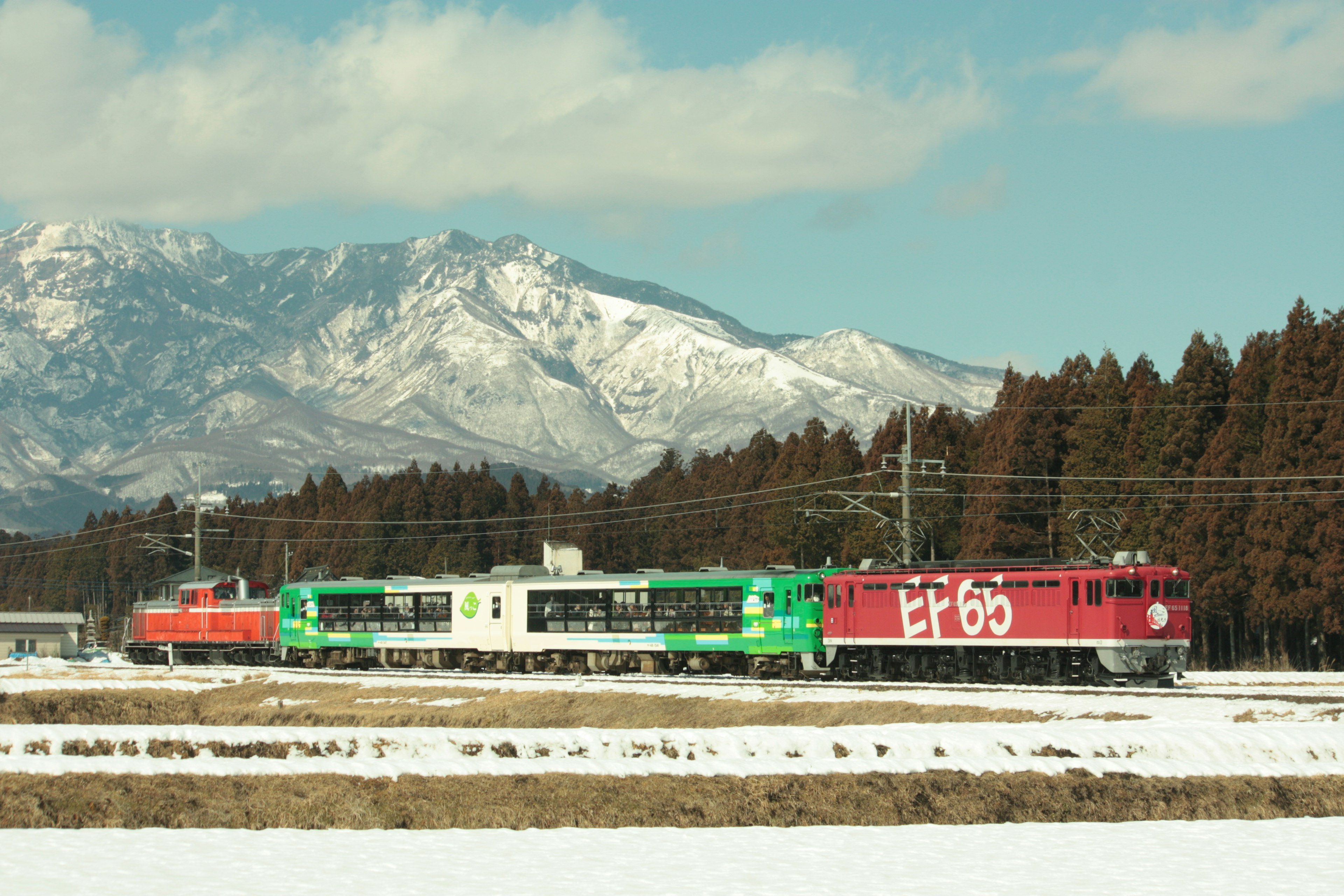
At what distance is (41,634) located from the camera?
119m

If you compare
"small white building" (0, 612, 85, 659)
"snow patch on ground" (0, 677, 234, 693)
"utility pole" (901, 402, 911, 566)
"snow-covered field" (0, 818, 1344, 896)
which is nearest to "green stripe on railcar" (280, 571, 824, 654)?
"utility pole" (901, 402, 911, 566)

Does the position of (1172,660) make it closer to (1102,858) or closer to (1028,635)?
(1028,635)

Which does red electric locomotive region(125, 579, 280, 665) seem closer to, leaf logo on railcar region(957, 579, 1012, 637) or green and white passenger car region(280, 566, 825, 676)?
green and white passenger car region(280, 566, 825, 676)

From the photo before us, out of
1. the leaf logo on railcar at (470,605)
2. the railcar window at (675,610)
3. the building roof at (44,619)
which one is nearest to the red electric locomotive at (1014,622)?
the railcar window at (675,610)

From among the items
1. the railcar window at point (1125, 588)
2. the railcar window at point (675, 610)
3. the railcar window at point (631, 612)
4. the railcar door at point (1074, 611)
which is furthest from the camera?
the railcar window at point (631, 612)

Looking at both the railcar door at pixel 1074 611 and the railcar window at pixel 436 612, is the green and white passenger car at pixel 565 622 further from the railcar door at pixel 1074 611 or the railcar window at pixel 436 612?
the railcar door at pixel 1074 611

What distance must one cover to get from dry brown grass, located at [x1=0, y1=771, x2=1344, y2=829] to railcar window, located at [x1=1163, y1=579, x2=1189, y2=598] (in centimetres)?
2327

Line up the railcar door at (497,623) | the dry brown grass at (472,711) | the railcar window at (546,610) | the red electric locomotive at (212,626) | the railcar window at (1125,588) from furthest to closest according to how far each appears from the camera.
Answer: the red electric locomotive at (212,626) → the railcar door at (497,623) → the railcar window at (546,610) → the railcar window at (1125,588) → the dry brown grass at (472,711)

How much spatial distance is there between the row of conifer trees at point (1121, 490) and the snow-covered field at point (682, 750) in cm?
3044

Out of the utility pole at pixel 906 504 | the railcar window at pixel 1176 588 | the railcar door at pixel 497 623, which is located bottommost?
the railcar door at pixel 497 623

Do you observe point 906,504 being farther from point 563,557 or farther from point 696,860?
point 696,860

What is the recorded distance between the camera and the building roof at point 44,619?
418 feet

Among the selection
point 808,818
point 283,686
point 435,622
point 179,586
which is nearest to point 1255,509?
point 435,622

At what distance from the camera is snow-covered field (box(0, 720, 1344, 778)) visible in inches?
883
